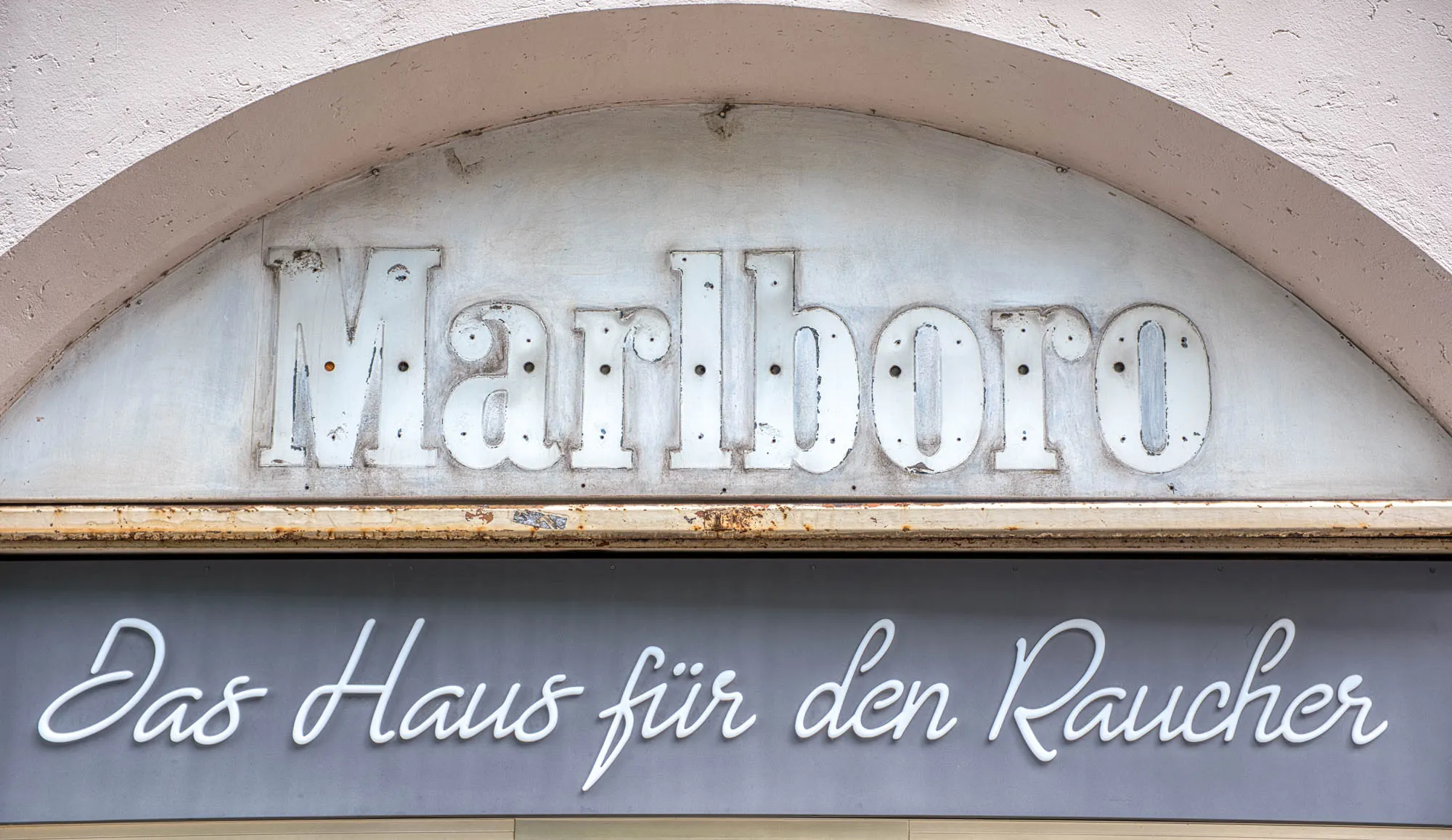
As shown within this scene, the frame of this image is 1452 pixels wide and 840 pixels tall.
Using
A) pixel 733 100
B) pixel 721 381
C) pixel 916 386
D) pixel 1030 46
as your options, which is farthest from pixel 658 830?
pixel 1030 46

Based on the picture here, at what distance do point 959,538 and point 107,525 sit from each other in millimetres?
1701

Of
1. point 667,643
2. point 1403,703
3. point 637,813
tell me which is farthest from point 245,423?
point 1403,703

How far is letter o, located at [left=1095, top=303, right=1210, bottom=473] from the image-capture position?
2422 mm

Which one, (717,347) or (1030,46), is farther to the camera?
(717,347)

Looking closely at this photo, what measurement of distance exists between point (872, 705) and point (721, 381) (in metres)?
0.74

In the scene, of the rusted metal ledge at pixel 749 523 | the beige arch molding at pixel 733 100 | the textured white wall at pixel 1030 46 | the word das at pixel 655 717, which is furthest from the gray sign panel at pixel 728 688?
the textured white wall at pixel 1030 46

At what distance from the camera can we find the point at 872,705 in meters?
2.39

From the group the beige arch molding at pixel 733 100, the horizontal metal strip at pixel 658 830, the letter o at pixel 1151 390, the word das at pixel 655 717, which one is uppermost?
the beige arch molding at pixel 733 100

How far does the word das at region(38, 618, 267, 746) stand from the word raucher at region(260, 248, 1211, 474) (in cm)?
47

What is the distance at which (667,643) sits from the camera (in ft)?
7.93

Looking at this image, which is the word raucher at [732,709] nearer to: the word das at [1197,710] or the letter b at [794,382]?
the word das at [1197,710]

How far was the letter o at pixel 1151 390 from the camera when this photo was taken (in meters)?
2.42

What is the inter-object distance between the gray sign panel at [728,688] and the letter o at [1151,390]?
0.82ft

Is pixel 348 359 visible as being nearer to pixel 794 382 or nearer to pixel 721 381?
pixel 721 381
